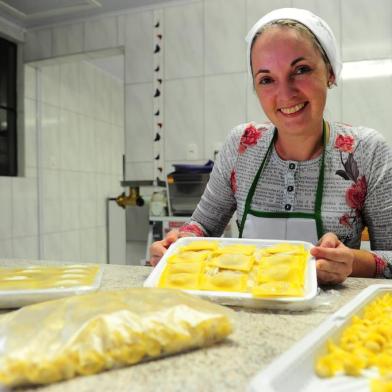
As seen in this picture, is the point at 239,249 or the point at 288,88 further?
the point at 288,88

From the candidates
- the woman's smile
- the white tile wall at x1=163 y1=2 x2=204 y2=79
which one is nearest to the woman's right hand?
the woman's smile

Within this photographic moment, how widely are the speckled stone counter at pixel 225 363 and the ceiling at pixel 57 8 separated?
2.85 metres

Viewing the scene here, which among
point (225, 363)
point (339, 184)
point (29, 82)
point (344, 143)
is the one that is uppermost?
point (29, 82)

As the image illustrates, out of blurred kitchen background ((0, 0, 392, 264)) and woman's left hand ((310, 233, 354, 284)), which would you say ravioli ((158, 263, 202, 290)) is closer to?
woman's left hand ((310, 233, 354, 284))

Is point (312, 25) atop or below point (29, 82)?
below

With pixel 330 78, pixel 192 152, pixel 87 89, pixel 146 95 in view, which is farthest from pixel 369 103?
pixel 87 89

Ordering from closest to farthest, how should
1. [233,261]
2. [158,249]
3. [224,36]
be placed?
1. [233,261]
2. [158,249]
3. [224,36]

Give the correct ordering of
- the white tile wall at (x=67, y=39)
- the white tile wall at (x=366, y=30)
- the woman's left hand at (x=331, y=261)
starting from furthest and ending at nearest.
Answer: the white tile wall at (x=67, y=39)
the white tile wall at (x=366, y=30)
the woman's left hand at (x=331, y=261)

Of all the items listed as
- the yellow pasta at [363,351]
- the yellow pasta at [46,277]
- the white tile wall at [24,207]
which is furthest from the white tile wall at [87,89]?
the yellow pasta at [363,351]

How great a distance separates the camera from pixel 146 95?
307 cm

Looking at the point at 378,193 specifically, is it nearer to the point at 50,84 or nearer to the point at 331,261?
the point at 331,261

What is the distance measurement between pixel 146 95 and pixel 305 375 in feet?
9.36

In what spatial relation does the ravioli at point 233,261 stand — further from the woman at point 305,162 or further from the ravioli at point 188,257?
the woman at point 305,162

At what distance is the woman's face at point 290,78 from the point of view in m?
0.99
